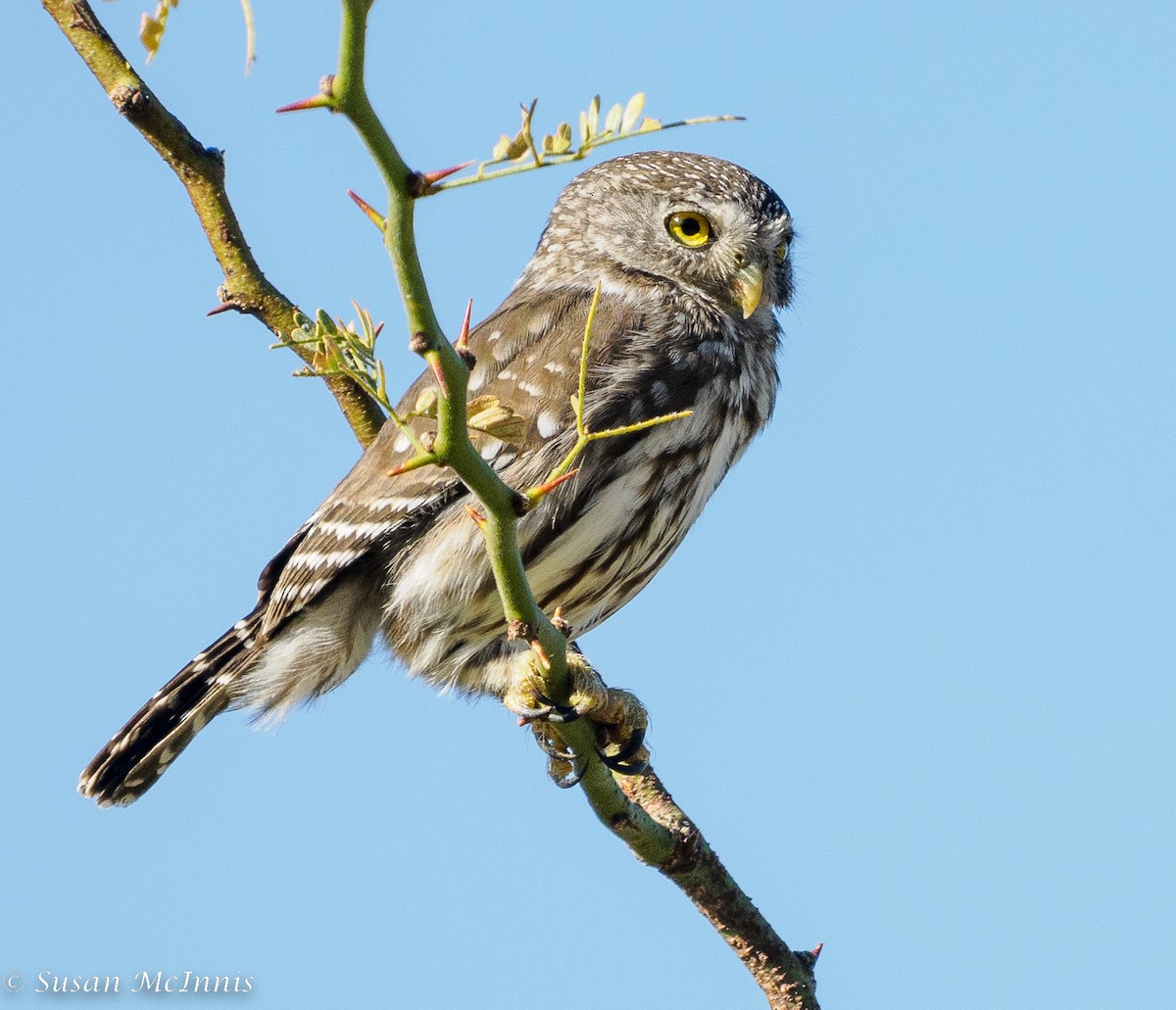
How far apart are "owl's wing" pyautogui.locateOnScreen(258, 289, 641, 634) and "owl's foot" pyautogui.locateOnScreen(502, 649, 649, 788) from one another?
33.2 inches

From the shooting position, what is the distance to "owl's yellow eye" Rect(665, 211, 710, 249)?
5613mm

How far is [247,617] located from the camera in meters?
5.12

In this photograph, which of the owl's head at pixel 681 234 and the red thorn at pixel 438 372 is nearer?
the red thorn at pixel 438 372

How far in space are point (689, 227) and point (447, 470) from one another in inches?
60.5

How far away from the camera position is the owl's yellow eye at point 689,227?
5613 millimetres

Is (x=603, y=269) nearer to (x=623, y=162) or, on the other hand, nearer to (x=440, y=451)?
(x=623, y=162)

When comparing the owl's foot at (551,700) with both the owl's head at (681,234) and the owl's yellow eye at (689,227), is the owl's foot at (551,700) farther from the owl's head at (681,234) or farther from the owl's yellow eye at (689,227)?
the owl's yellow eye at (689,227)

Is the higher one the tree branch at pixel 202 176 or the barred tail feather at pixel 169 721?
the tree branch at pixel 202 176

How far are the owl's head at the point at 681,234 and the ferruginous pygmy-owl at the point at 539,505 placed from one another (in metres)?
0.01

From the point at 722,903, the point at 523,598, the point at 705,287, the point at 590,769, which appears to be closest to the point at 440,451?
the point at 523,598

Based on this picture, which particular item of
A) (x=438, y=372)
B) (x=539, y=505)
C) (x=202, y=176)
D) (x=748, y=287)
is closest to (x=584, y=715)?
(x=539, y=505)

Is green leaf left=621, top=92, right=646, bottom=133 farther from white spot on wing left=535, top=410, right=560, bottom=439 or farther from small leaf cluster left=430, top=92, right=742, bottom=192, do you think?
white spot on wing left=535, top=410, right=560, bottom=439

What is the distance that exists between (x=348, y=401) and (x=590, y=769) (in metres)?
1.83

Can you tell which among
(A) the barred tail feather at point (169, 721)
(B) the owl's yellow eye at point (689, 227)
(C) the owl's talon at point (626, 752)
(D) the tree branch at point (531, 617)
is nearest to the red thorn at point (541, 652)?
(D) the tree branch at point (531, 617)
